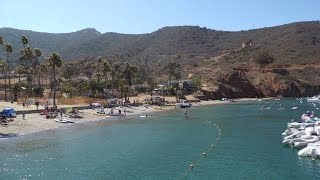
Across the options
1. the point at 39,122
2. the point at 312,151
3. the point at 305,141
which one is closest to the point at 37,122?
the point at 39,122

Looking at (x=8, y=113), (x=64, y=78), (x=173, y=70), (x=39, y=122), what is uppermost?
(x=173, y=70)

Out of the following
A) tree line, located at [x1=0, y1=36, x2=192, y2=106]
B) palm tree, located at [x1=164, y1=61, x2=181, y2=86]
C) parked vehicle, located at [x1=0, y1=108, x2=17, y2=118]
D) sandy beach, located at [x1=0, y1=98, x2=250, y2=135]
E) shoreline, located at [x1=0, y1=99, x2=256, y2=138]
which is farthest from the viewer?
palm tree, located at [x1=164, y1=61, x2=181, y2=86]

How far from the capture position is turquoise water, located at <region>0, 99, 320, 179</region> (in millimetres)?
40969

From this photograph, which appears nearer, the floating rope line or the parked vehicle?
the floating rope line

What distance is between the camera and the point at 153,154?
50719 mm

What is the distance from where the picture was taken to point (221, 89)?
174 m

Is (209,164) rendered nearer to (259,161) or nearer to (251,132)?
(259,161)

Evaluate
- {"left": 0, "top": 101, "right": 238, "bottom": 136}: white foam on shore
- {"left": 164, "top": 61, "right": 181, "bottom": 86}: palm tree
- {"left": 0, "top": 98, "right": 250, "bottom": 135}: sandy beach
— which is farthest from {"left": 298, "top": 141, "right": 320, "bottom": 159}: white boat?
{"left": 164, "top": 61, "right": 181, "bottom": 86}: palm tree

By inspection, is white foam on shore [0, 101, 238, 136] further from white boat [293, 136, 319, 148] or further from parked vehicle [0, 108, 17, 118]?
white boat [293, 136, 319, 148]

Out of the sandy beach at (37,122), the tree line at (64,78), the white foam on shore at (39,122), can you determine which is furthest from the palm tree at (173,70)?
the sandy beach at (37,122)

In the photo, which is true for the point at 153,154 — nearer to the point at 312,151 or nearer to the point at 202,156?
the point at 202,156

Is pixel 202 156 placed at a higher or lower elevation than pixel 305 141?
lower

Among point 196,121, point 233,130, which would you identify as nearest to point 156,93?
point 196,121

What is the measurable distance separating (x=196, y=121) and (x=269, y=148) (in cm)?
3494
